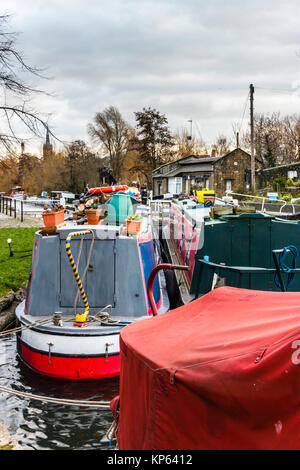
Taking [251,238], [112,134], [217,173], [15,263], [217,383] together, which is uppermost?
[112,134]

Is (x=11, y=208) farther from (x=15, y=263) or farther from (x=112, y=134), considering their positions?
(x=112, y=134)

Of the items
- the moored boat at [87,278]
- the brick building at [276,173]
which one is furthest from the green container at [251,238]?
the brick building at [276,173]

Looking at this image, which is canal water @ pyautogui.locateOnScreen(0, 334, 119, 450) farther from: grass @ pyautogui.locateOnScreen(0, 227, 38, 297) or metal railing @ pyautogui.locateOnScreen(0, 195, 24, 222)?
metal railing @ pyautogui.locateOnScreen(0, 195, 24, 222)

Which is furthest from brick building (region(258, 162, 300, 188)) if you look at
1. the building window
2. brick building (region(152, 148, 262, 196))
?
the building window

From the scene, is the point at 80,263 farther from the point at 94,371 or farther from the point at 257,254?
the point at 257,254

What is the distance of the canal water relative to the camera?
19.7ft

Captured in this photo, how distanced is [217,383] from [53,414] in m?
5.13

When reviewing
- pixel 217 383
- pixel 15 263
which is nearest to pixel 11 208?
pixel 15 263

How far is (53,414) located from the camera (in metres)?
6.70

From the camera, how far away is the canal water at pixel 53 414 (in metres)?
6.00

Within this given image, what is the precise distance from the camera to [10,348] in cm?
937

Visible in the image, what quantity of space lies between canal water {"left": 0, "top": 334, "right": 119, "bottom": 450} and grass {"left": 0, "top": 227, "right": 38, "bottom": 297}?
3.75 m

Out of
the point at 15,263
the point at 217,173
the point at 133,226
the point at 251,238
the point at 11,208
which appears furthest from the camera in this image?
the point at 217,173
